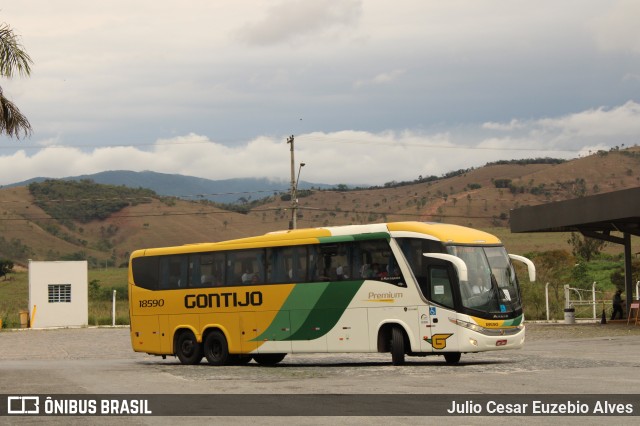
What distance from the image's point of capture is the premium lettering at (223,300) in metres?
26.8

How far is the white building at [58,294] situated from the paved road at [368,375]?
82.0 ft

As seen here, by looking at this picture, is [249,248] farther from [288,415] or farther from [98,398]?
[288,415]

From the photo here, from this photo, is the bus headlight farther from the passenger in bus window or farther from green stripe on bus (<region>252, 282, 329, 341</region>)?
the passenger in bus window

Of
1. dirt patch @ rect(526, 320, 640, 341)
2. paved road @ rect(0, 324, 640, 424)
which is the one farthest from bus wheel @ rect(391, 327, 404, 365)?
dirt patch @ rect(526, 320, 640, 341)

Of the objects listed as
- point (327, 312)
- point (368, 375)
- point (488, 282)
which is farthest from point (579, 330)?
point (368, 375)

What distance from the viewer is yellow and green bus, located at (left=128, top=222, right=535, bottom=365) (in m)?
23.7

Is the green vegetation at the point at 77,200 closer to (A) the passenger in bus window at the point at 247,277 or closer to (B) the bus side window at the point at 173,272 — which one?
(B) the bus side window at the point at 173,272

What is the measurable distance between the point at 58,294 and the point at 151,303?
31.7 meters

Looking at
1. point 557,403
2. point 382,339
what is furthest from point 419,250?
point 557,403

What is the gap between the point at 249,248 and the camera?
88.3 feet

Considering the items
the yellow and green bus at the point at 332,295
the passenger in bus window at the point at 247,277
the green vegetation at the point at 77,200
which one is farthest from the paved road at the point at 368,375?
the green vegetation at the point at 77,200

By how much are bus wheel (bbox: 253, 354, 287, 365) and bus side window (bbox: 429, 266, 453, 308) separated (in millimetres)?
5787

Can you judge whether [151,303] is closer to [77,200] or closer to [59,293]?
[59,293]

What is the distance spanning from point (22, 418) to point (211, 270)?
13902mm
